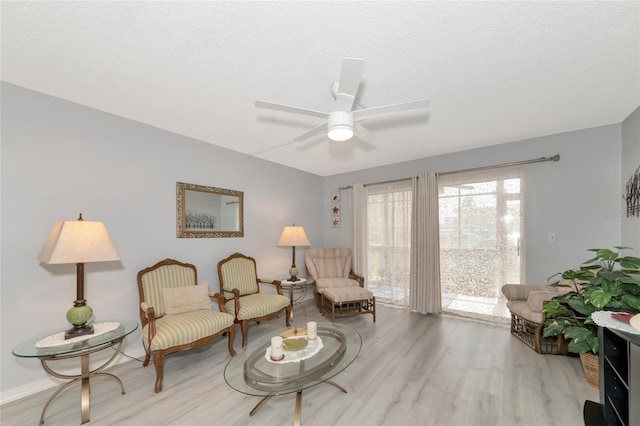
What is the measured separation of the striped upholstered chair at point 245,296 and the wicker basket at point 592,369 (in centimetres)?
298

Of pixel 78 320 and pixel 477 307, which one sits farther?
pixel 477 307

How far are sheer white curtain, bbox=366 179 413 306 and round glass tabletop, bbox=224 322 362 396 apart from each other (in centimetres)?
257

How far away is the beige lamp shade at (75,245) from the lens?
190 centimetres

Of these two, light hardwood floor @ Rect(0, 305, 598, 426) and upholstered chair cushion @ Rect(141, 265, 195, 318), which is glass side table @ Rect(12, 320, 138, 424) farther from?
upholstered chair cushion @ Rect(141, 265, 195, 318)

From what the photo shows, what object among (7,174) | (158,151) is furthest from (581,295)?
(7,174)

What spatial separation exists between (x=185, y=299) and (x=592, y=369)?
3.80 m

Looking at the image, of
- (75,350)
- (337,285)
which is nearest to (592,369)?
(337,285)

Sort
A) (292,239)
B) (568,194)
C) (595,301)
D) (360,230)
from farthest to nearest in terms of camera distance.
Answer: (360,230), (292,239), (568,194), (595,301)

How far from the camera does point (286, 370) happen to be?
182 cm

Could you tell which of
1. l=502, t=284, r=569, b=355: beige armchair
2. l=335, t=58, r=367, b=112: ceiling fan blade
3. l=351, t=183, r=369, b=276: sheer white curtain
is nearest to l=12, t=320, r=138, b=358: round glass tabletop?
l=335, t=58, r=367, b=112: ceiling fan blade

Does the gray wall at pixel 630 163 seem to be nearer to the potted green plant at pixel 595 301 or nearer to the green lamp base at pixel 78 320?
the potted green plant at pixel 595 301

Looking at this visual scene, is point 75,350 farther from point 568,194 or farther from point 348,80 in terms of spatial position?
point 568,194

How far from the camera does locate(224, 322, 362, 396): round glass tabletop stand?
1.64 m

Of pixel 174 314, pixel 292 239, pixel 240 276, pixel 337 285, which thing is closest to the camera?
pixel 174 314
